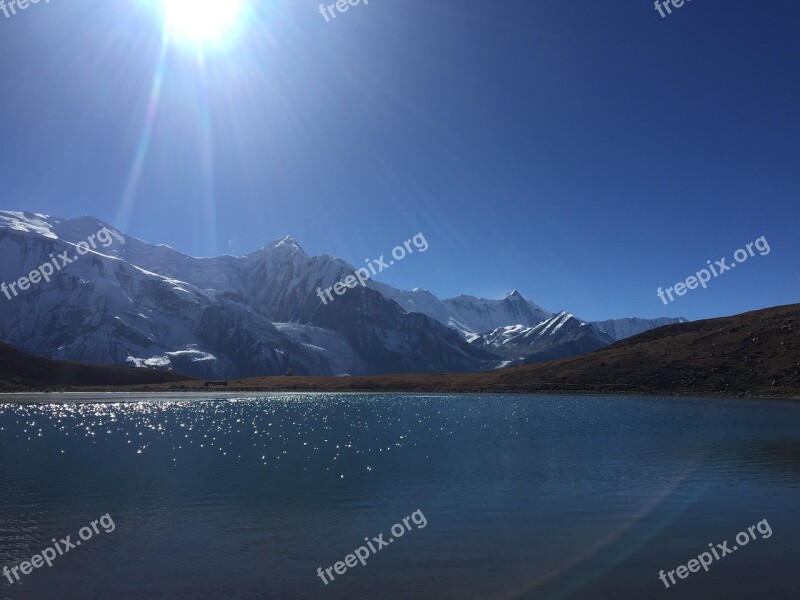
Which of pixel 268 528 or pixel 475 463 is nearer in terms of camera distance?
pixel 268 528

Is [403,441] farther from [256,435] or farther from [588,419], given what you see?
[588,419]

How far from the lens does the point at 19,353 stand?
196m

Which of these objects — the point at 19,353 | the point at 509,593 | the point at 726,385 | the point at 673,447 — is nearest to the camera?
the point at 509,593

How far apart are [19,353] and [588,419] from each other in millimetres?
196353

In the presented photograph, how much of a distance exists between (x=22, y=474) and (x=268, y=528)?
75.2 feet

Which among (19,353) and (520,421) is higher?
(19,353)

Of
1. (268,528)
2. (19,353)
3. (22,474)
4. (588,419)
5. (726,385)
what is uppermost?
(19,353)

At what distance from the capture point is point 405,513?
92.6 ft

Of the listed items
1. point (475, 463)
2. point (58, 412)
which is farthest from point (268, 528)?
point (58, 412)

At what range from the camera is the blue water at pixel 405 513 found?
763 inches

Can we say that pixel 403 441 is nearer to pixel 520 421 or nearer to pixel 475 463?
pixel 475 463

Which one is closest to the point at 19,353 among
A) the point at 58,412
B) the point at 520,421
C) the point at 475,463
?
the point at 58,412

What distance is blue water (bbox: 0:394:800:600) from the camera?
1939 centimetres

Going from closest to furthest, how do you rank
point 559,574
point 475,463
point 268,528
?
1. point 559,574
2. point 268,528
3. point 475,463
